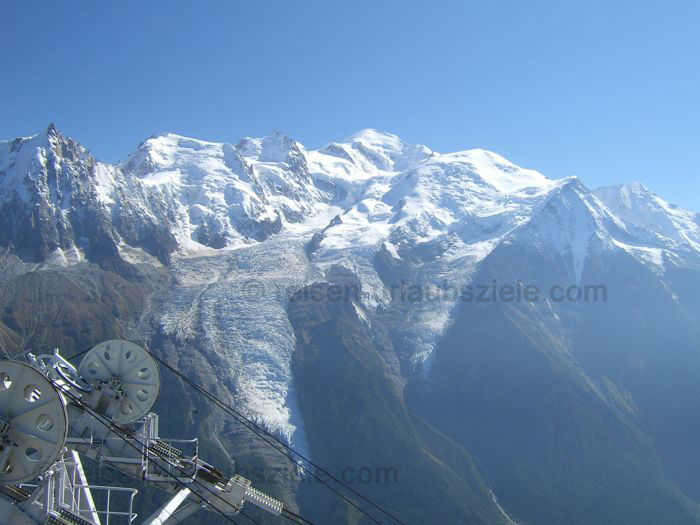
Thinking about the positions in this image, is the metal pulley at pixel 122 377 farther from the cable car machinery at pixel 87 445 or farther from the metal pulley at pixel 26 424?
the metal pulley at pixel 26 424

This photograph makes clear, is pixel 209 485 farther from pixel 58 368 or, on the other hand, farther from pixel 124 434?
pixel 58 368

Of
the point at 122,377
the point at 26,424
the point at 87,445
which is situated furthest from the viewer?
the point at 122,377

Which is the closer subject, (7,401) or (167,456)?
(7,401)

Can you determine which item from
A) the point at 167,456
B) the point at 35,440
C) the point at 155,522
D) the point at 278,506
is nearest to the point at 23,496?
the point at 35,440

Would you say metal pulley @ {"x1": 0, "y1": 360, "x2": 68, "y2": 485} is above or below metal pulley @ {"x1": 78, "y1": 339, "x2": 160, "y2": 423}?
below

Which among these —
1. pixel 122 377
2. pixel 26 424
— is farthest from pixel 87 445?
pixel 26 424

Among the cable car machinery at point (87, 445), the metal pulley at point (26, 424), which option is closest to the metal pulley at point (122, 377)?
the cable car machinery at point (87, 445)

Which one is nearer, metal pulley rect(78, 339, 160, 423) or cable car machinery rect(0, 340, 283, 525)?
cable car machinery rect(0, 340, 283, 525)

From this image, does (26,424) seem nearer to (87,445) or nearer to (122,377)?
(87,445)

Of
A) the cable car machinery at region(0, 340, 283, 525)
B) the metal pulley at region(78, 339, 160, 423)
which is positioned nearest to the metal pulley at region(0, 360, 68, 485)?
the cable car machinery at region(0, 340, 283, 525)

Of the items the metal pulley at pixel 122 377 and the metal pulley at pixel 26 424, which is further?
the metal pulley at pixel 122 377

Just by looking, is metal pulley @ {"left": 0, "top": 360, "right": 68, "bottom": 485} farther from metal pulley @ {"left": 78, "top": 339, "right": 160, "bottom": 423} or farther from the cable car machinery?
metal pulley @ {"left": 78, "top": 339, "right": 160, "bottom": 423}
